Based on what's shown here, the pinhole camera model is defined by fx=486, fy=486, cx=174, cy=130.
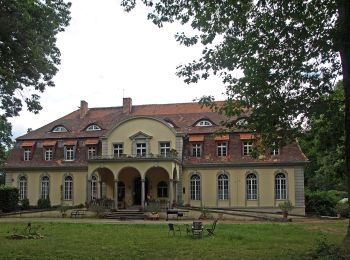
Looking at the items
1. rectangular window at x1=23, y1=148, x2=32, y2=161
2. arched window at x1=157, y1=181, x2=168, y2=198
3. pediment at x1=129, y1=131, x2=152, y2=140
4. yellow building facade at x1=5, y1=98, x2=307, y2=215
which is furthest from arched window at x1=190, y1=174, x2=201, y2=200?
rectangular window at x1=23, y1=148, x2=32, y2=161

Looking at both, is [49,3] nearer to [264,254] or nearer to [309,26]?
[309,26]

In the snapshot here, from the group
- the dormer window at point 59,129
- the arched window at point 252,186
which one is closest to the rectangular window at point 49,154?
the dormer window at point 59,129

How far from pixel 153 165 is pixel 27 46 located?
21549 millimetres

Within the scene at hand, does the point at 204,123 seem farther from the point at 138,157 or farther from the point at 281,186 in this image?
the point at 281,186

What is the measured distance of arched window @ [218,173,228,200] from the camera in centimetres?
3644

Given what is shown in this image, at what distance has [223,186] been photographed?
3647 cm

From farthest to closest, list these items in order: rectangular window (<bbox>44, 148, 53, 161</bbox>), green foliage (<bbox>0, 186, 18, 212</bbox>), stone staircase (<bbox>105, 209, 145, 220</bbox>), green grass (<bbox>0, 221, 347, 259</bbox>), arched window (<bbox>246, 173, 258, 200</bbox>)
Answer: rectangular window (<bbox>44, 148, 53, 161</bbox>)
arched window (<bbox>246, 173, 258, 200</bbox>)
green foliage (<bbox>0, 186, 18, 212</bbox>)
stone staircase (<bbox>105, 209, 145, 220</bbox>)
green grass (<bbox>0, 221, 347, 259</bbox>)

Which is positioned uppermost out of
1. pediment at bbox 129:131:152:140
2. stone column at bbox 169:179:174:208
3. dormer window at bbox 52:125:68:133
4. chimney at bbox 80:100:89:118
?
chimney at bbox 80:100:89:118

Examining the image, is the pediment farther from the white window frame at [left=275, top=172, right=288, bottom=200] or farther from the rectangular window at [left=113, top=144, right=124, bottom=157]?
the white window frame at [left=275, top=172, right=288, bottom=200]

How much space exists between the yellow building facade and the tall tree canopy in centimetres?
1924

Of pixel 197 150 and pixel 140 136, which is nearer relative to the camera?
pixel 140 136

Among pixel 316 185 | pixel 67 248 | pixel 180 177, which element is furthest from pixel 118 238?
pixel 316 185

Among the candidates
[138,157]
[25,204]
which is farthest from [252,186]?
[25,204]

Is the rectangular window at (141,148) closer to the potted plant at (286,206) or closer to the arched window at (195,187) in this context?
the arched window at (195,187)
